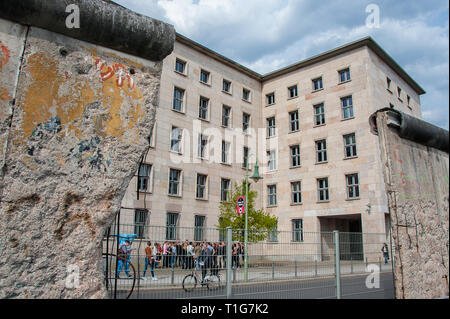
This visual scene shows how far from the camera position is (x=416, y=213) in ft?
21.7

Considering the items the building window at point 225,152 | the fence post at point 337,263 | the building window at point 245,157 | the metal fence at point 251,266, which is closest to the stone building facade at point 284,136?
the building window at point 225,152

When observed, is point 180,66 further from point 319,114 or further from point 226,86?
point 319,114

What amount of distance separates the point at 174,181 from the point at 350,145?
14.4 meters

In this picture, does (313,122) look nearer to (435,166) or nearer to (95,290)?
(435,166)

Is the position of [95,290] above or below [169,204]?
below

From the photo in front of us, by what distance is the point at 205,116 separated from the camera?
30.0 meters

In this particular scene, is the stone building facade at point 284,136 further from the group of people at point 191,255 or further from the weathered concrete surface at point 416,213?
the weathered concrete surface at point 416,213

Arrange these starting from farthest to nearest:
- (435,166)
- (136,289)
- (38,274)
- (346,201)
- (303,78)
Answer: (303,78)
(346,201)
(435,166)
(136,289)
(38,274)

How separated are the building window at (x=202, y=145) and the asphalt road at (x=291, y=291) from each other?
71.2 ft

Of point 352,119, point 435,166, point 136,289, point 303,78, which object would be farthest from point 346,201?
point 136,289

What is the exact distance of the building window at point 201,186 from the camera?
93.1ft

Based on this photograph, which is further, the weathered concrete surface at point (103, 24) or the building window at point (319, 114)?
the building window at point (319, 114)

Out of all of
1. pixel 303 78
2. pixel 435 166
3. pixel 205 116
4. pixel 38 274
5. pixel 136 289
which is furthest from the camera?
pixel 303 78

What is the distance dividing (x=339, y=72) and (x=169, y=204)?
59.9ft
